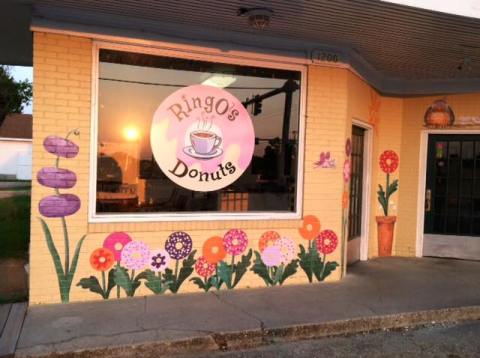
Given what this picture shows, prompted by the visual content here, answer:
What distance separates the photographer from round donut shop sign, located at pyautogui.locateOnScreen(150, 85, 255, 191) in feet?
19.6

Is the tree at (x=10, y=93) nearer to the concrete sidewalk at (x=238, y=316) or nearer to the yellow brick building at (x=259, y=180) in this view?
the yellow brick building at (x=259, y=180)

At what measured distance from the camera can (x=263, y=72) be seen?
6434 millimetres

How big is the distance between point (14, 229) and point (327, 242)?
7692 mm

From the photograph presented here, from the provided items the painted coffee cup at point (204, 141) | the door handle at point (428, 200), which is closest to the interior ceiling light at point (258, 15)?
the painted coffee cup at point (204, 141)

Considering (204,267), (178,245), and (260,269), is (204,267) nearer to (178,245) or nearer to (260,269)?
(178,245)

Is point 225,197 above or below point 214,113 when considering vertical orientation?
below

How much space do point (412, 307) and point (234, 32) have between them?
389 cm

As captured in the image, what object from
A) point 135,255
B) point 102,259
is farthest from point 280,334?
point 102,259

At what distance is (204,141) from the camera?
612 centimetres

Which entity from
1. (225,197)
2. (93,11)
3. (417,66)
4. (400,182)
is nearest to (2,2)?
(93,11)

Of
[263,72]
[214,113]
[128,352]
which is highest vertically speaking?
[263,72]

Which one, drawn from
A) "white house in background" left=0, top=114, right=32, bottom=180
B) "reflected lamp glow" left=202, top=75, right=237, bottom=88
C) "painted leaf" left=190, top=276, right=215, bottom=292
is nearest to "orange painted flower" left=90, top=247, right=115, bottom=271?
"painted leaf" left=190, top=276, right=215, bottom=292

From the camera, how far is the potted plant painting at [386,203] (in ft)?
28.1

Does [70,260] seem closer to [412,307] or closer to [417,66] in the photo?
[412,307]
